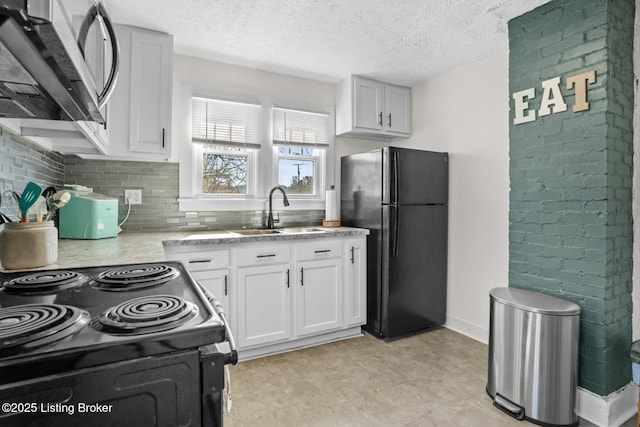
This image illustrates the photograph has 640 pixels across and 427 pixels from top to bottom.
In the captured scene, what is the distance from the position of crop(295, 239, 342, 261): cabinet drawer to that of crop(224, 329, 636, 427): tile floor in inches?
29.9

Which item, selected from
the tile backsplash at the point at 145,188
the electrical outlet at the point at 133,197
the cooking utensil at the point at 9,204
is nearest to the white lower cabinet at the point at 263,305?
the tile backsplash at the point at 145,188

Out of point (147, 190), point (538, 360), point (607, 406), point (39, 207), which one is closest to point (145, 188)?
point (147, 190)

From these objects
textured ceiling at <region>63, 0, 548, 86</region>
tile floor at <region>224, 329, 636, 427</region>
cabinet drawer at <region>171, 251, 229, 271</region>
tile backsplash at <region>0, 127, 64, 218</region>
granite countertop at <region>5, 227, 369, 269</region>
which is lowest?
tile floor at <region>224, 329, 636, 427</region>

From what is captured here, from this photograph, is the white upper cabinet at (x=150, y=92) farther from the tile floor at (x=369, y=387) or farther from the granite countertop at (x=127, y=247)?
the tile floor at (x=369, y=387)

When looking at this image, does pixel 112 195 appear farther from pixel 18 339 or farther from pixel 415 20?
pixel 415 20

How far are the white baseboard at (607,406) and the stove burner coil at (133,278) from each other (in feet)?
7.37

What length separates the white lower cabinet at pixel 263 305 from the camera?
2479mm

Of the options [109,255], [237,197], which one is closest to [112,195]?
[237,197]

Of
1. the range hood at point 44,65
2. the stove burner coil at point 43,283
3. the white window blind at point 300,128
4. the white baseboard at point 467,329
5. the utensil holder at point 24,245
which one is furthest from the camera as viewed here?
the white window blind at point 300,128

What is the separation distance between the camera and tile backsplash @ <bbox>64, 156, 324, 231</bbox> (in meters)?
2.57

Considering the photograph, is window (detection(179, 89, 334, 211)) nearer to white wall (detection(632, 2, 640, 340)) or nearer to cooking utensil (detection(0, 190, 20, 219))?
cooking utensil (detection(0, 190, 20, 219))

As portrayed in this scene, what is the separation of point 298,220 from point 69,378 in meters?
2.81

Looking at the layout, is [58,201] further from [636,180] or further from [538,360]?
[636,180]

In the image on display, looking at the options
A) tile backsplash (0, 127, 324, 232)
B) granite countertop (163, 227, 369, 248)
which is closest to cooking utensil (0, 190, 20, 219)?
tile backsplash (0, 127, 324, 232)
